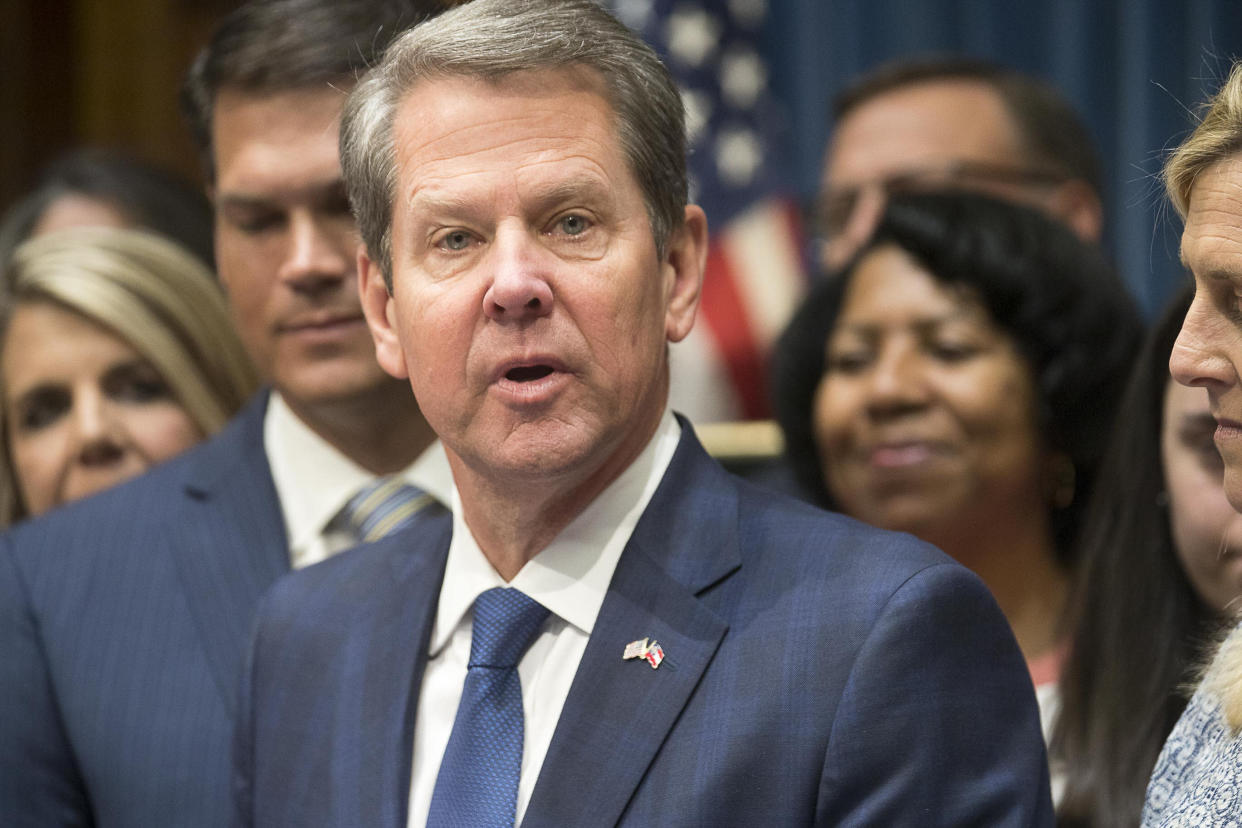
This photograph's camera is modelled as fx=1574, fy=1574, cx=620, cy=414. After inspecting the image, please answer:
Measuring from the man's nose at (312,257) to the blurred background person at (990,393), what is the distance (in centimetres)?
113

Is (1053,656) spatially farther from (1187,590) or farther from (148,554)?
(148,554)

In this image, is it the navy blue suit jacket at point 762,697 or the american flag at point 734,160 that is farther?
the american flag at point 734,160

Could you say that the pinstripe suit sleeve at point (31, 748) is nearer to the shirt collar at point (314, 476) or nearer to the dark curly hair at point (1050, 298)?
the shirt collar at point (314, 476)

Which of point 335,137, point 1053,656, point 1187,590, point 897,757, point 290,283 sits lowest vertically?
point 1053,656

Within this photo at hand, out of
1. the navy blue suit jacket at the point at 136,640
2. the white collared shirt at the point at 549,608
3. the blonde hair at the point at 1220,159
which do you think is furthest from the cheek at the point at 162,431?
the blonde hair at the point at 1220,159

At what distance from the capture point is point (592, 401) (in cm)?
188

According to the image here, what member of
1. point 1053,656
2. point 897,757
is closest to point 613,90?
point 897,757

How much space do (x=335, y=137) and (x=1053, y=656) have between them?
1584 mm

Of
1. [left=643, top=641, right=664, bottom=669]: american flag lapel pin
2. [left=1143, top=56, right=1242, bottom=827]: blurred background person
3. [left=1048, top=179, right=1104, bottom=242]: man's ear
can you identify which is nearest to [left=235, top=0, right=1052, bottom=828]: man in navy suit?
[left=643, top=641, right=664, bottom=669]: american flag lapel pin

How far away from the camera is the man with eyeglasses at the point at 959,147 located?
4098 millimetres

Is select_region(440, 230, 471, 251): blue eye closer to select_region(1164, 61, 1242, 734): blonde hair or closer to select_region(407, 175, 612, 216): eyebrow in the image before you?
select_region(407, 175, 612, 216): eyebrow

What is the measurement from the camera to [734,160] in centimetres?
578

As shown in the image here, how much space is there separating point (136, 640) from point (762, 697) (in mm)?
1236

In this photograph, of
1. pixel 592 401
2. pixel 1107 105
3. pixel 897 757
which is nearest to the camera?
pixel 897 757
